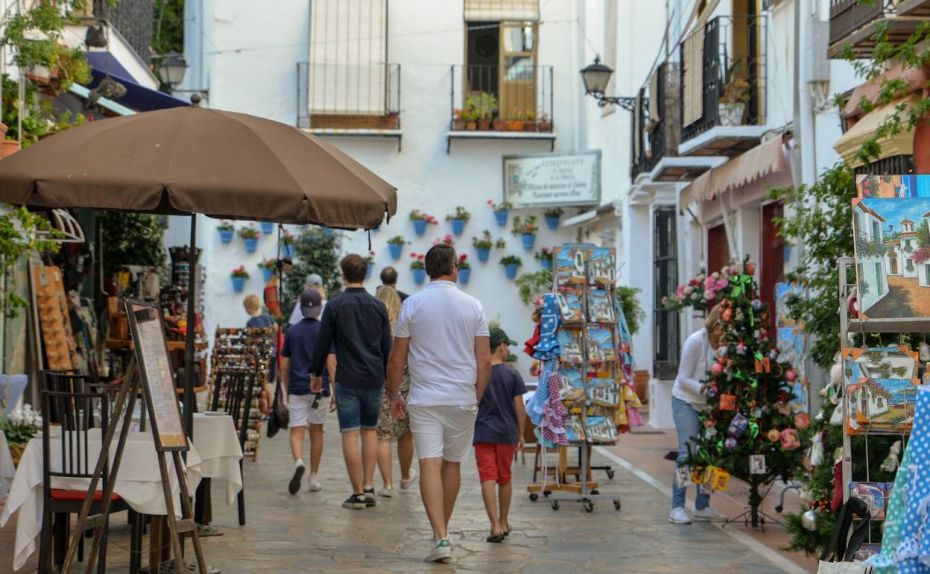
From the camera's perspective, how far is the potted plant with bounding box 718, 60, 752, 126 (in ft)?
53.6

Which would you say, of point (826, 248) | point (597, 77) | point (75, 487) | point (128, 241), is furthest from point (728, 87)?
point (75, 487)

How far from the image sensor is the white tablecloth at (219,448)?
9.01 metres

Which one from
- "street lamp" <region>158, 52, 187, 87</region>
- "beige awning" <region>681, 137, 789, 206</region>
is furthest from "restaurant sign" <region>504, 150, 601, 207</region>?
"beige awning" <region>681, 137, 789, 206</region>

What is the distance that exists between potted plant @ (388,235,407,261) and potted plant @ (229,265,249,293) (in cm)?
266

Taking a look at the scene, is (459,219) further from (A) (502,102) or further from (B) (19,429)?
(B) (19,429)

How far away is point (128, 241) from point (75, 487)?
38.0 ft

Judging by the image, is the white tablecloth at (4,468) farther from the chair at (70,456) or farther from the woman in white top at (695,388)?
the woman in white top at (695,388)

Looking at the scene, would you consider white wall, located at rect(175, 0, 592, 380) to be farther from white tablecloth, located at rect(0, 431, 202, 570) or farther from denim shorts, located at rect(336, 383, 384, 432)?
white tablecloth, located at rect(0, 431, 202, 570)

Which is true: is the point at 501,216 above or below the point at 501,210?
below

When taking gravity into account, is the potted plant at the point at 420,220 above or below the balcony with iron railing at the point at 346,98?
below

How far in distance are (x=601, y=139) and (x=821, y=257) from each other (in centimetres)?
1611

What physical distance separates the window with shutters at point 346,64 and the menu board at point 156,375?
19201 mm

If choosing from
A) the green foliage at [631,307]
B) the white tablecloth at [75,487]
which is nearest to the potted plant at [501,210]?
the green foliage at [631,307]

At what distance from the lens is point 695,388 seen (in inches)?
431
